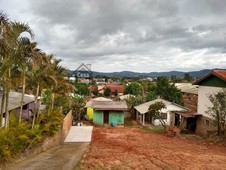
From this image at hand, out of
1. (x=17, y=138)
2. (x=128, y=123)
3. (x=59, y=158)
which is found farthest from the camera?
(x=128, y=123)

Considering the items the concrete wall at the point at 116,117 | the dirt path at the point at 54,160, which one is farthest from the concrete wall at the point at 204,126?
the dirt path at the point at 54,160

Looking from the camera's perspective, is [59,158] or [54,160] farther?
[59,158]

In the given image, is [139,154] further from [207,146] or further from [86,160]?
[207,146]

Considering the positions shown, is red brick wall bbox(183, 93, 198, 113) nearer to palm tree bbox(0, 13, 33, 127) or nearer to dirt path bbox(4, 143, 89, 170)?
dirt path bbox(4, 143, 89, 170)

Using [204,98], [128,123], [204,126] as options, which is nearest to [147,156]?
[204,126]

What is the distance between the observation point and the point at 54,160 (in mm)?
12617

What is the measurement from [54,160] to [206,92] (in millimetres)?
16469

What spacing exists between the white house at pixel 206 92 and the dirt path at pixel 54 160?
12.8m

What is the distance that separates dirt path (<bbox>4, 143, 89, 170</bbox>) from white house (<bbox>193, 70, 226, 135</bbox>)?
12825 mm

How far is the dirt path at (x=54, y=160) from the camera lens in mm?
11422

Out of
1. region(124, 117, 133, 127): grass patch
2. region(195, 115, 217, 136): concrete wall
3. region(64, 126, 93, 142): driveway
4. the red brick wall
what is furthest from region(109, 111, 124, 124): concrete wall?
region(64, 126, 93, 142): driveway

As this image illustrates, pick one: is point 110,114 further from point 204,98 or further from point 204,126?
point 204,98

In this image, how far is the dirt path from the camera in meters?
11.4

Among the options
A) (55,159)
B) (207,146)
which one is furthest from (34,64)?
(207,146)
